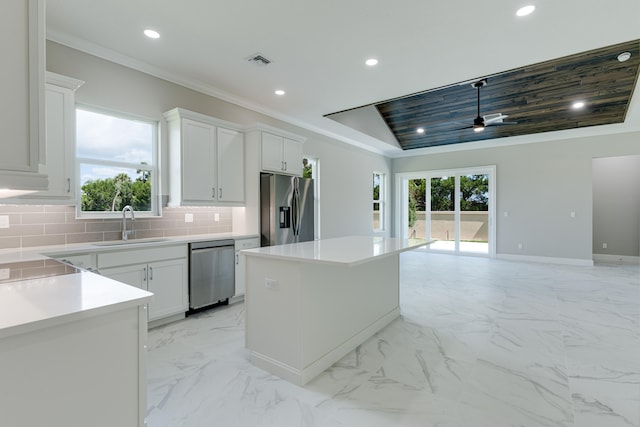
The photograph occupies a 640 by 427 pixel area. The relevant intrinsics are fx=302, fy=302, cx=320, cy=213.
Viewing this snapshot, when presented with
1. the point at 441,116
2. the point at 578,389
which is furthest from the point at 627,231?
the point at 578,389

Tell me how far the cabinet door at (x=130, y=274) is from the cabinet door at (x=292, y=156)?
2.38 meters

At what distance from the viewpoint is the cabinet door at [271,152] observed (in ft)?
13.8

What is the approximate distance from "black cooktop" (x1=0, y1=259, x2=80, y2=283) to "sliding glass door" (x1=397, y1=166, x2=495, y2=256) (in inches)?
303

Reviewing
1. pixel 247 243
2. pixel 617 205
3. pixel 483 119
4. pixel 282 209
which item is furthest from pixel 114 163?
pixel 617 205

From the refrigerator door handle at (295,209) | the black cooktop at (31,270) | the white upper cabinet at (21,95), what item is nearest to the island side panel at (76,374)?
the white upper cabinet at (21,95)

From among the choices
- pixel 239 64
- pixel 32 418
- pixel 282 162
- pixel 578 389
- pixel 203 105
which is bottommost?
pixel 578 389

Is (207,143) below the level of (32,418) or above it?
above

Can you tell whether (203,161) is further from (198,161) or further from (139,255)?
(139,255)

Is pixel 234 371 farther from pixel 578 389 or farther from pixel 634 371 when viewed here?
pixel 634 371

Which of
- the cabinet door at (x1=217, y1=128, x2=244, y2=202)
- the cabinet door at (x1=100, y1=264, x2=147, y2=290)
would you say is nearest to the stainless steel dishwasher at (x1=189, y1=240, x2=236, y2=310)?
the cabinet door at (x1=100, y1=264, x2=147, y2=290)

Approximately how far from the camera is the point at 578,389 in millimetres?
2049

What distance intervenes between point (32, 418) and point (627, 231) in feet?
31.8

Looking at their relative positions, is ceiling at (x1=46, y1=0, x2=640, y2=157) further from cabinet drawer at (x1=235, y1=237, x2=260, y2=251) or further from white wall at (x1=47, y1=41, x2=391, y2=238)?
cabinet drawer at (x1=235, y1=237, x2=260, y2=251)

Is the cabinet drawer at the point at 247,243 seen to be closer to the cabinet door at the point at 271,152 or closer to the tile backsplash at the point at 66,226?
the tile backsplash at the point at 66,226
